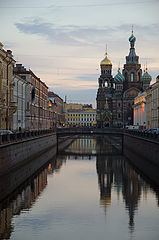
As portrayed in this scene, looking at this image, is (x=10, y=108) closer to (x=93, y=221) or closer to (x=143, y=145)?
(x=143, y=145)

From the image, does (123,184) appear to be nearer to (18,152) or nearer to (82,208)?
(18,152)

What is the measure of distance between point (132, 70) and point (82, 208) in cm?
13830

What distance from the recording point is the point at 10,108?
62.2 metres

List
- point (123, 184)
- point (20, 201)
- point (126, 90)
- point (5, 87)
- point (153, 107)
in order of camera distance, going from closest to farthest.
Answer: point (20, 201) → point (123, 184) → point (5, 87) → point (153, 107) → point (126, 90)

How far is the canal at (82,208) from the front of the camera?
23.2 meters

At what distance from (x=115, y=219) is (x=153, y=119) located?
72.7 m

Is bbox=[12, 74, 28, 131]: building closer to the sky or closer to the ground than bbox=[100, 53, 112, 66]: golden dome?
closer to the ground

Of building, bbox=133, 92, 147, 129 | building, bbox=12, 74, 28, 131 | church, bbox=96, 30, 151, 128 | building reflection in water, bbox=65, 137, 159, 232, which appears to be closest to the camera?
building reflection in water, bbox=65, 137, 159, 232

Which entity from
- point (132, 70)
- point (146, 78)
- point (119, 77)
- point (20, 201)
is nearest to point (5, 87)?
point (20, 201)

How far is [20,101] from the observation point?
79562 mm

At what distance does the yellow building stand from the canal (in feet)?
145

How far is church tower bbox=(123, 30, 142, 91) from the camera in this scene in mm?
163875

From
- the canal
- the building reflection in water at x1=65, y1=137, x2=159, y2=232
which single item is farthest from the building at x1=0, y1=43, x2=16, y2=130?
the canal

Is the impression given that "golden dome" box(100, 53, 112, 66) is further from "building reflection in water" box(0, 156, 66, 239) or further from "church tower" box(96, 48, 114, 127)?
"building reflection in water" box(0, 156, 66, 239)
